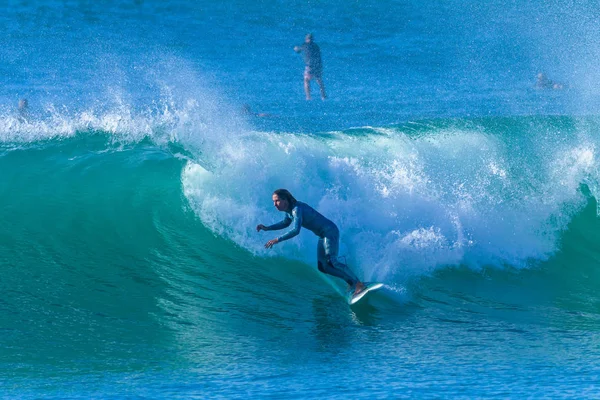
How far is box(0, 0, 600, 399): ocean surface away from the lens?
661cm

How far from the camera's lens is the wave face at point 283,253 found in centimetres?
701

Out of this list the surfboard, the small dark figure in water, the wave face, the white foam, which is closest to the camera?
the wave face

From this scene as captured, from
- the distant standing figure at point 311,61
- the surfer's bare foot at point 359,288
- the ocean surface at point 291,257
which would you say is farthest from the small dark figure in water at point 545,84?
the surfer's bare foot at point 359,288

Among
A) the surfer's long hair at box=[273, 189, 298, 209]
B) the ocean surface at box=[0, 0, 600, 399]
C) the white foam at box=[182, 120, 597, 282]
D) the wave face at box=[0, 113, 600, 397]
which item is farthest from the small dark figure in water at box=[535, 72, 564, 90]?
the surfer's long hair at box=[273, 189, 298, 209]

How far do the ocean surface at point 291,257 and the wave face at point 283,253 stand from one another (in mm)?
30

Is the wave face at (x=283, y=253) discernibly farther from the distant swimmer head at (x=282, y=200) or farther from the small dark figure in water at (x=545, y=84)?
the small dark figure in water at (x=545, y=84)

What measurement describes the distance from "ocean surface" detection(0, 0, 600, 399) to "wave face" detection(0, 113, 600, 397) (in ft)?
0.10

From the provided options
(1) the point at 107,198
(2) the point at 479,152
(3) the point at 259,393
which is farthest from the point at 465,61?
(3) the point at 259,393

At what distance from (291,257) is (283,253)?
13 centimetres

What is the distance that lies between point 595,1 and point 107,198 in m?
24.0

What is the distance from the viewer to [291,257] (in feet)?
33.2

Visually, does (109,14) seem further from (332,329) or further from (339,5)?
(332,329)

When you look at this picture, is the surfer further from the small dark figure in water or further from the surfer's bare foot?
the small dark figure in water

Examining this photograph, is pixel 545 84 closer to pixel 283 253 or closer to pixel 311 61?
pixel 311 61
